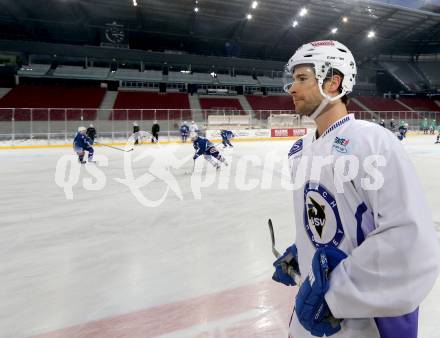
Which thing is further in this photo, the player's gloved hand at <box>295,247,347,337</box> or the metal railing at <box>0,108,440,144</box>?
the metal railing at <box>0,108,440,144</box>

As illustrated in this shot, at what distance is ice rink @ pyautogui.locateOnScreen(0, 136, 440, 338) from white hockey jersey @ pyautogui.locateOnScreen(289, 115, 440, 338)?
1561 mm

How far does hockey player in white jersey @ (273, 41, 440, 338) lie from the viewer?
3.14ft

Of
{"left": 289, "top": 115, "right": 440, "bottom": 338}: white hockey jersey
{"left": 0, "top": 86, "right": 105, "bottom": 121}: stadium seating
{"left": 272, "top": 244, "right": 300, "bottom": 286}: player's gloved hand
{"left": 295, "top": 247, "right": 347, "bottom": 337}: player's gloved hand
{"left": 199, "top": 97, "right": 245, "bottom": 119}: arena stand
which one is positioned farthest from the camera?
{"left": 199, "top": 97, "right": 245, "bottom": 119}: arena stand

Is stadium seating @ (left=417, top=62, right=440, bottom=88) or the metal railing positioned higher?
stadium seating @ (left=417, top=62, right=440, bottom=88)

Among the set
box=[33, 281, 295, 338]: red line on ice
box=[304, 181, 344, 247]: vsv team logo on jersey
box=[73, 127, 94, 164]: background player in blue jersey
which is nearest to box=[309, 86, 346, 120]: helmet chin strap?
box=[304, 181, 344, 247]: vsv team logo on jersey

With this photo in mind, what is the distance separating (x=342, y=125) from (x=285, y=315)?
1.95 meters

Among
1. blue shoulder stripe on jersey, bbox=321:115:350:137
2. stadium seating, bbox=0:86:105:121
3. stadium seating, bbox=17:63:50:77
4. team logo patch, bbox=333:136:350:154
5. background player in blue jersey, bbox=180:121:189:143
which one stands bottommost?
team logo patch, bbox=333:136:350:154

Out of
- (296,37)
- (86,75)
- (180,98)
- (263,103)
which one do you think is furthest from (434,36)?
(86,75)

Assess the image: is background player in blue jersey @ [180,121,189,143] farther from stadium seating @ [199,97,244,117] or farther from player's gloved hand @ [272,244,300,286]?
player's gloved hand @ [272,244,300,286]

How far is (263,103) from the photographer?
3562 centimetres

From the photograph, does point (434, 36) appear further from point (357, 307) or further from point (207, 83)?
point (357, 307)

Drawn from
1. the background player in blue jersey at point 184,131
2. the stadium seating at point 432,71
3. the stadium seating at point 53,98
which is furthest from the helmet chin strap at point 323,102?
the stadium seating at point 432,71

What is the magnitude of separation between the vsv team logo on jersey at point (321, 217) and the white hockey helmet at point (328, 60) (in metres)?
0.38

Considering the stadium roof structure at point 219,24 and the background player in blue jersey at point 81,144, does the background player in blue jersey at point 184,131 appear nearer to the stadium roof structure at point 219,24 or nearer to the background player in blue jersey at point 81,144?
the background player in blue jersey at point 81,144
